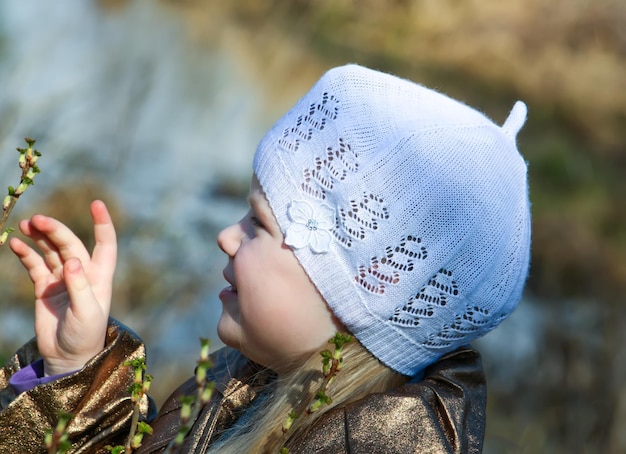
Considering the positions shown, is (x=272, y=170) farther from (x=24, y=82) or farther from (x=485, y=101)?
(x=485, y=101)

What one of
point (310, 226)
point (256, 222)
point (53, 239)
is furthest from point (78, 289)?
point (310, 226)

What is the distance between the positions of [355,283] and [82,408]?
0.73m

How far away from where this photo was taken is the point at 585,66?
9953mm

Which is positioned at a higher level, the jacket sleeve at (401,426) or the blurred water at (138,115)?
the blurred water at (138,115)

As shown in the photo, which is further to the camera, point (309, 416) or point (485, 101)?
point (485, 101)

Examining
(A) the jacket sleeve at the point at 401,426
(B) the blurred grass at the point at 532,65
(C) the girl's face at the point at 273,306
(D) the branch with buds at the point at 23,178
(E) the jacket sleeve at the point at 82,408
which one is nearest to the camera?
(D) the branch with buds at the point at 23,178

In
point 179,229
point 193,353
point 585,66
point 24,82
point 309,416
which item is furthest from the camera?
point 585,66

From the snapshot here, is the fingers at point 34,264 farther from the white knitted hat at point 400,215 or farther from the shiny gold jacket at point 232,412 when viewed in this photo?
the white knitted hat at point 400,215

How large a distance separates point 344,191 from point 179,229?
365 cm

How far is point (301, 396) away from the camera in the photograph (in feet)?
6.51

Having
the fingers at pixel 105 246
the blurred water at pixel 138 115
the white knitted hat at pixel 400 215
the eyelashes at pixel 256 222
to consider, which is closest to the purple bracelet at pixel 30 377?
the fingers at pixel 105 246

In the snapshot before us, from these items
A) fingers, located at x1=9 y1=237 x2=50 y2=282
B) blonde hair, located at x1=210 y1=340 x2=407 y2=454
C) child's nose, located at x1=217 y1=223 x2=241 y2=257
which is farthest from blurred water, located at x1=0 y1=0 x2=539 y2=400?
blonde hair, located at x1=210 y1=340 x2=407 y2=454

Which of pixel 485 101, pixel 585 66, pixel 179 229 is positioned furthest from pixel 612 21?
pixel 179 229

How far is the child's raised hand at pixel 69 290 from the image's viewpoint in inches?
83.7
